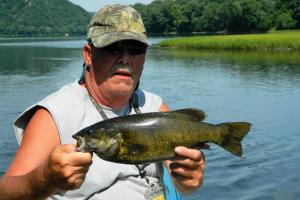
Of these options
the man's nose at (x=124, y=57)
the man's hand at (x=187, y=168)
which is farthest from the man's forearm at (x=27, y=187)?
the man's nose at (x=124, y=57)

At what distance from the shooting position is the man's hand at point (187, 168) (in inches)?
127

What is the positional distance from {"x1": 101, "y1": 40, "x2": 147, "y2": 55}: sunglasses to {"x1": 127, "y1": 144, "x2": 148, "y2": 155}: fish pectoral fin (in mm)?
860

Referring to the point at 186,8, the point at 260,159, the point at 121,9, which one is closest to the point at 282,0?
the point at 186,8

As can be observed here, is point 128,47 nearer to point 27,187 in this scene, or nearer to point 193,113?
point 193,113

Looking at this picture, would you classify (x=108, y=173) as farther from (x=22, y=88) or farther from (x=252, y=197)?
(x=22, y=88)

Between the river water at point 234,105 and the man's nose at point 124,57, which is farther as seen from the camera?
the river water at point 234,105

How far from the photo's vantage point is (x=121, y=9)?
3.68 m

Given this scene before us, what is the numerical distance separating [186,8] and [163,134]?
144 metres

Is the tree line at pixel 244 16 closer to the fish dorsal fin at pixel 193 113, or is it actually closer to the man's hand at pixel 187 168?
the man's hand at pixel 187 168

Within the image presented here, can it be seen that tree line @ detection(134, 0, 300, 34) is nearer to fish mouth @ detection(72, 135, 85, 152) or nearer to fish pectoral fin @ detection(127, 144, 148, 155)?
fish pectoral fin @ detection(127, 144, 148, 155)

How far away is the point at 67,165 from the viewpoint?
8.82 ft

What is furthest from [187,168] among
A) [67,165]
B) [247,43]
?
[247,43]

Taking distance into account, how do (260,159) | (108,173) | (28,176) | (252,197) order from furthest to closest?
(260,159) < (252,197) < (108,173) < (28,176)

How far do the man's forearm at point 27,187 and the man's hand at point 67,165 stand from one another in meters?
0.14
